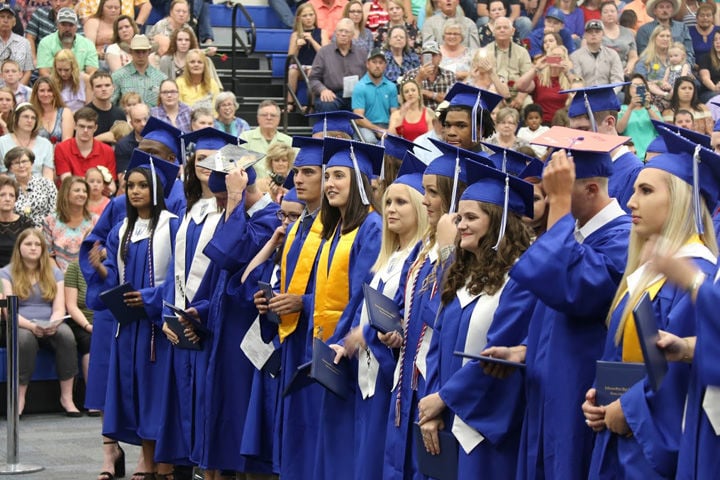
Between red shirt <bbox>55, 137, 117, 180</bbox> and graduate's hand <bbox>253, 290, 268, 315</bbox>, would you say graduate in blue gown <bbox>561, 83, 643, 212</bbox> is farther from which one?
red shirt <bbox>55, 137, 117, 180</bbox>

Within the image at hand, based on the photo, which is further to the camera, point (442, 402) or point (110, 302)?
point (110, 302)

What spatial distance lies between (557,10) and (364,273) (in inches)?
477

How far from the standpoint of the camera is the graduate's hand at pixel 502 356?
5.41m

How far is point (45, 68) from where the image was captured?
15453 millimetres

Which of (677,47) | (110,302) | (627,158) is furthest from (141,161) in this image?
(677,47)

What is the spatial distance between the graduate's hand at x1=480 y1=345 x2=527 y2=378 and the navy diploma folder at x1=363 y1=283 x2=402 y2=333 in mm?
830

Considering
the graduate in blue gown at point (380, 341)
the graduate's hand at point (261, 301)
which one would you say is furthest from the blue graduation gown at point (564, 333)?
the graduate's hand at point (261, 301)

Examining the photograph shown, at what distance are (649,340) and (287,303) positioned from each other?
3487 millimetres

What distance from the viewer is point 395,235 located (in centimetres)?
677

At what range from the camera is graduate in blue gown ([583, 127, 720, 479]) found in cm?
462

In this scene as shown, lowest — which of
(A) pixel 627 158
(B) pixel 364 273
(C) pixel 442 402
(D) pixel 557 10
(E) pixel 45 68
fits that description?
(C) pixel 442 402

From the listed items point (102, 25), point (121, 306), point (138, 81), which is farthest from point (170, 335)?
point (102, 25)

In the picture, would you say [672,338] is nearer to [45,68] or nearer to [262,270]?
[262,270]

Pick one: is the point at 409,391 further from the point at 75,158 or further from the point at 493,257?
the point at 75,158
